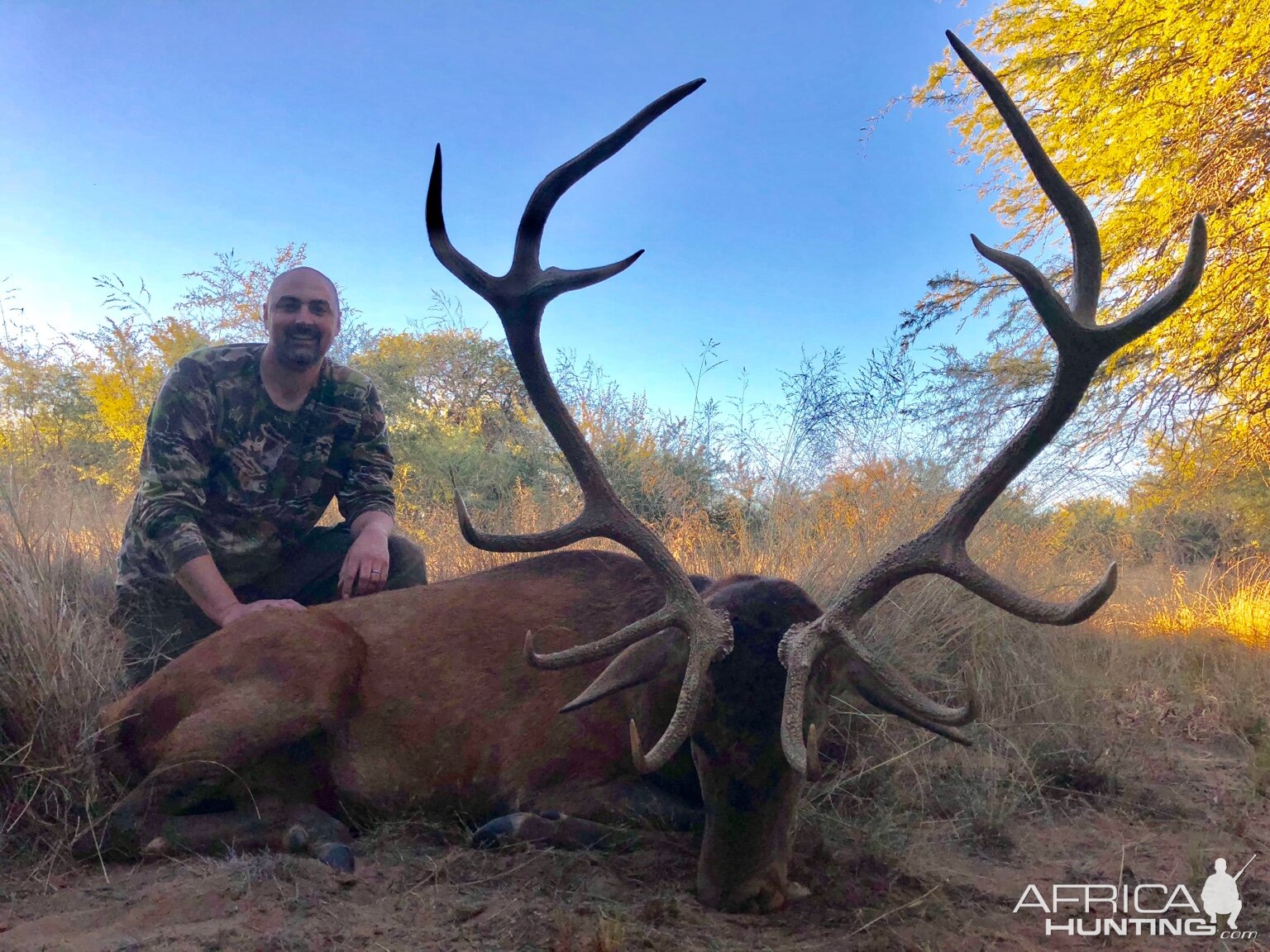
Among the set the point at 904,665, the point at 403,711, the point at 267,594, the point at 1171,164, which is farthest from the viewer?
the point at 1171,164

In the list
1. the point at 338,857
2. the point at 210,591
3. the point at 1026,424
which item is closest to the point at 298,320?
the point at 210,591

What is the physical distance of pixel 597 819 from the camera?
2918mm

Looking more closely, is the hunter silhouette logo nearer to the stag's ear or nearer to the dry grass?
the dry grass

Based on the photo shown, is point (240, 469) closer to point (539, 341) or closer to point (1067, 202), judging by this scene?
point (539, 341)

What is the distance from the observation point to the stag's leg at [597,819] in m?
2.76

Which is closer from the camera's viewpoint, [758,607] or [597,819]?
[758,607]

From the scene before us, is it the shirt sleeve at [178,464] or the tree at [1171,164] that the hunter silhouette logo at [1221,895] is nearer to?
the shirt sleeve at [178,464]

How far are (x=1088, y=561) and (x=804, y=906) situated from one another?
5550 mm

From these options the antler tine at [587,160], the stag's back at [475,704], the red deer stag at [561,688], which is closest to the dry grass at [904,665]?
the red deer stag at [561,688]

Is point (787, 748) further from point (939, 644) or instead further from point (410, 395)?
point (410, 395)

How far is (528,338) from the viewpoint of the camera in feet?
9.71

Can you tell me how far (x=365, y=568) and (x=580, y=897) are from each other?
202 centimetres

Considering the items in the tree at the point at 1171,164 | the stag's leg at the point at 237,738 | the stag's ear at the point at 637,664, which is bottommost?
the stag's leg at the point at 237,738

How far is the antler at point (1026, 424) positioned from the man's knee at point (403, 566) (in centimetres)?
226
